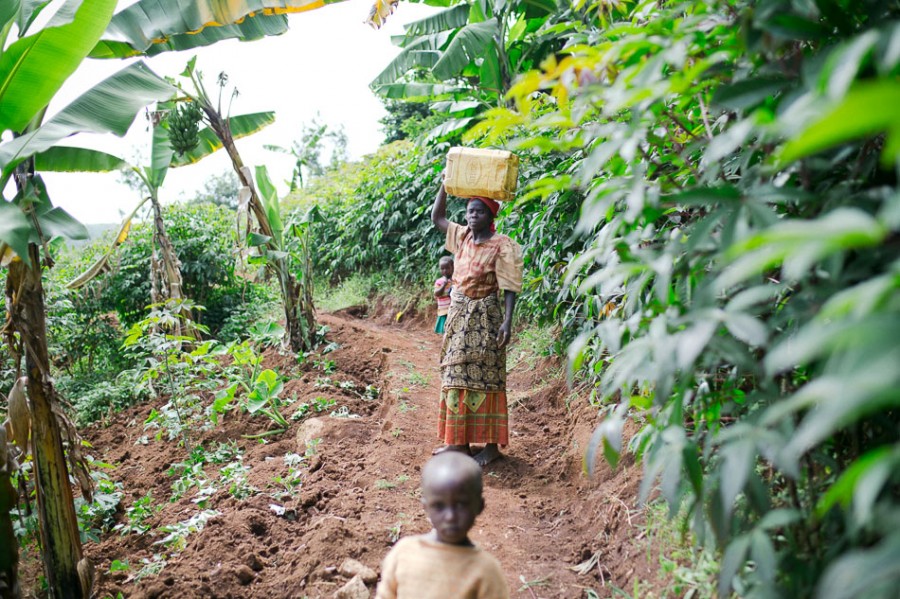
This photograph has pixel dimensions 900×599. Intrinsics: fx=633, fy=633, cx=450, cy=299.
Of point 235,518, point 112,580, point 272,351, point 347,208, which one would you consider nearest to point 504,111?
point 235,518

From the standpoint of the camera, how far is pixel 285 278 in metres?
7.10

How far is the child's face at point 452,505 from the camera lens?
6.41 ft

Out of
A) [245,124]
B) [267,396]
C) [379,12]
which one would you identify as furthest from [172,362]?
[379,12]

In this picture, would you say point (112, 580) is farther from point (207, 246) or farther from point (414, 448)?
point (207, 246)

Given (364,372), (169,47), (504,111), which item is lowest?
(364,372)

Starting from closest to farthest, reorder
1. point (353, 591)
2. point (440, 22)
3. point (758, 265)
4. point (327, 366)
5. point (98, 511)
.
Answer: point (758, 265), point (353, 591), point (98, 511), point (327, 366), point (440, 22)

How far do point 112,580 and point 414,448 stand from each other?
2.03 metres

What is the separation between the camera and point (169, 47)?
18.7ft

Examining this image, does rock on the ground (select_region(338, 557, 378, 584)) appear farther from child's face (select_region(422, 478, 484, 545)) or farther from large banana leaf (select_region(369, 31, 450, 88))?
large banana leaf (select_region(369, 31, 450, 88))

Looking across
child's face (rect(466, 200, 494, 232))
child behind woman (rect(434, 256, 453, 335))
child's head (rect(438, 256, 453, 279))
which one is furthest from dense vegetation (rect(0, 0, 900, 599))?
child's head (rect(438, 256, 453, 279))

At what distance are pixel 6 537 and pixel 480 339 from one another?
277cm

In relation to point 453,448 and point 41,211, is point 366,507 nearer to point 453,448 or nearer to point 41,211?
point 453,448

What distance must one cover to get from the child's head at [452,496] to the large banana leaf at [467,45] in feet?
21.7

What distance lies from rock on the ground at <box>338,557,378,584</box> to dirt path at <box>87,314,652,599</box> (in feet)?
0.13
